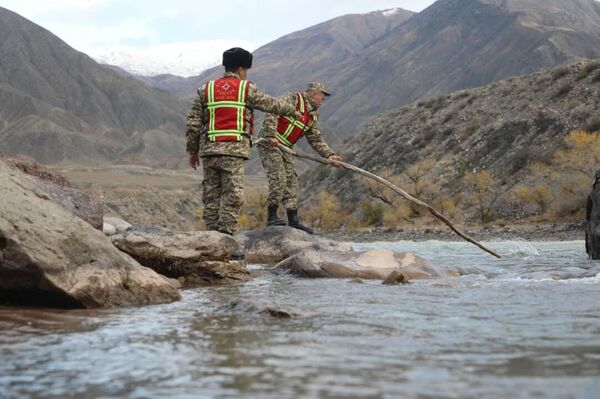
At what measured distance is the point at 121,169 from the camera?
363ft

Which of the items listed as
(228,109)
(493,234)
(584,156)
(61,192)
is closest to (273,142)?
(228,109)

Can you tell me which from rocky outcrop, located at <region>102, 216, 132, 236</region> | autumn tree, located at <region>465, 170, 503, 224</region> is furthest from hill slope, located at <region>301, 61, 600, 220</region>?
rocky outcrop, located at <region>102, 216, 132, 236</region>

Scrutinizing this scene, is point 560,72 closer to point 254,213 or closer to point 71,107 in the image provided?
point 254,213

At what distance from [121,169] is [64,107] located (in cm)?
4413

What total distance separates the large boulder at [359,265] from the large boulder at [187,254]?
962 mm

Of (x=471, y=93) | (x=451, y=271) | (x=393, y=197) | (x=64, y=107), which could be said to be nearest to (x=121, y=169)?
(x=64, y=107)

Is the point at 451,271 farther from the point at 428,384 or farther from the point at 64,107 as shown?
the point at 64,107

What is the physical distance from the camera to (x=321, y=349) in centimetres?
421

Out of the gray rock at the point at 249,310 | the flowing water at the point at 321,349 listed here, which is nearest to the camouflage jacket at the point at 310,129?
the flowing water at the point at 321,349

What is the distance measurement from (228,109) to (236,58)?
64 centimetres

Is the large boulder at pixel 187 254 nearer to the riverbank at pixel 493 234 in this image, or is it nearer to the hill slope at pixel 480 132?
the riverbank at pixel 493 234

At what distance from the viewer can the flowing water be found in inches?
131

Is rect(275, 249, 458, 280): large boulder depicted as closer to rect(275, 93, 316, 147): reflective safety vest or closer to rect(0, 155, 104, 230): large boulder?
rect(275, 93, 316, 147): reflective safety vest

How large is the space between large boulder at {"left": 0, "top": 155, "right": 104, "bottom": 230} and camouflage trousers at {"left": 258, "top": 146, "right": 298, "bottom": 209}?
11.0 ft
